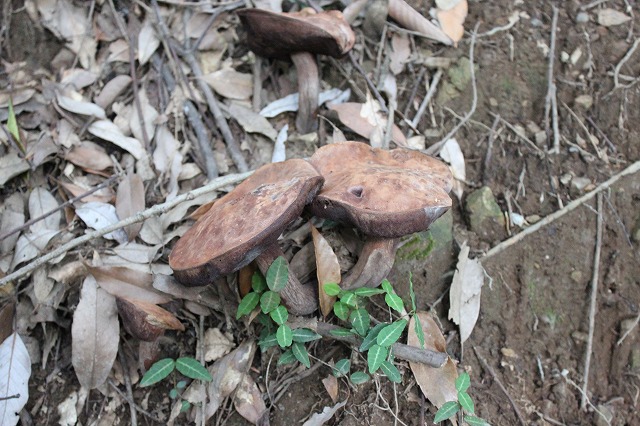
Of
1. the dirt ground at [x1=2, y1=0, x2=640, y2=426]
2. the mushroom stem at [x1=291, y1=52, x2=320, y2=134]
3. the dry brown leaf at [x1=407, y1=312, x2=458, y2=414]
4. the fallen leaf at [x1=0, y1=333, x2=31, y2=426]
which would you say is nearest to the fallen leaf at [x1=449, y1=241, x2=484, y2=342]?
the dirt ground at [x1=2, y1=0, x2=640, y2=426]

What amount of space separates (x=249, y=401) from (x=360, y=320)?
74 centimetres

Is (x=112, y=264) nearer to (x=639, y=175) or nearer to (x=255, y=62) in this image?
(x=255, y=62)

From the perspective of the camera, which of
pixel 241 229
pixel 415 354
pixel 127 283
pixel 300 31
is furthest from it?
pixel 300 31

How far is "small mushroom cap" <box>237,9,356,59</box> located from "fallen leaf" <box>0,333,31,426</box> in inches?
89.2

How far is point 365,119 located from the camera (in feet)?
11.7

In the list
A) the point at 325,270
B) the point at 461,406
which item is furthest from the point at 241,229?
the point at 461,406

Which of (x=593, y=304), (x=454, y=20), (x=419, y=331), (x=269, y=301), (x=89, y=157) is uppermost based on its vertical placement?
(x=454, y=20)

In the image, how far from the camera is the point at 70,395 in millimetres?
2918

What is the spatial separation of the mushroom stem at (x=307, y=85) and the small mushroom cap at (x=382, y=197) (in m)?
0.89

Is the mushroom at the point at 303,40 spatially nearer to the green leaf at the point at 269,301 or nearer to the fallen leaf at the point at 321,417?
the green leaf at the point at 269,301

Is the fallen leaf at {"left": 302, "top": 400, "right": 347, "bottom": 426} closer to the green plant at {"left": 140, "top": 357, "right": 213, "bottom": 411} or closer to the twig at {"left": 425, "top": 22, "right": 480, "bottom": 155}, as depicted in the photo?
the green plant at {"left": 140, "top": 357, "right": 213, "bottom": 411}

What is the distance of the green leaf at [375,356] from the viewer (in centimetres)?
256

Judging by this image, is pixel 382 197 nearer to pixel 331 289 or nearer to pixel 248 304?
pixel 331 289

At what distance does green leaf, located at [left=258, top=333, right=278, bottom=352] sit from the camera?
2731 millimetres
